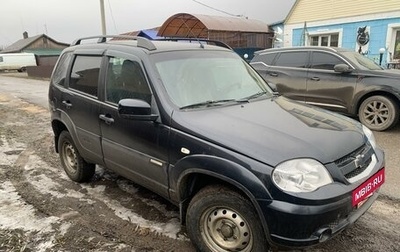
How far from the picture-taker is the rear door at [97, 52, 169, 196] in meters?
3.15

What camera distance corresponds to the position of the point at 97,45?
4121 mm

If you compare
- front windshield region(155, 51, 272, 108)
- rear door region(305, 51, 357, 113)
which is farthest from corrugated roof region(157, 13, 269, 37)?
front windshield region(155, 51, 272, 108)

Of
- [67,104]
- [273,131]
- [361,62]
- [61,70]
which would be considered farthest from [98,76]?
[361,62]

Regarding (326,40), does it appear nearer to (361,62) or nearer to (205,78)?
(361,62)

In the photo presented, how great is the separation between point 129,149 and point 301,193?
1.82 metres

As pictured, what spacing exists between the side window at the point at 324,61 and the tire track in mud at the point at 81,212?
5.09m

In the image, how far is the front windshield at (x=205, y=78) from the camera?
326cm

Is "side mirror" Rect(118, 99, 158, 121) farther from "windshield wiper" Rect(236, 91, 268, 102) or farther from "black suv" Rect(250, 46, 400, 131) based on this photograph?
"black suv" Rect(250, 46, 400, 131)

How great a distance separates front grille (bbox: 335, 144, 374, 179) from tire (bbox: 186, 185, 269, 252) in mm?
757

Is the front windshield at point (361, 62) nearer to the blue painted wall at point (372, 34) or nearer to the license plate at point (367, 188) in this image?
the license plate at point (367, 188)

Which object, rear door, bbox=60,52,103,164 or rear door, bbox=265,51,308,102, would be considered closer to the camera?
rear door, bbox=60,52,103,164

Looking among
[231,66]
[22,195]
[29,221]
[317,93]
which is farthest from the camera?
[317,93]

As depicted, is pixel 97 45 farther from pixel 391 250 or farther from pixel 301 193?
pixel 391 250

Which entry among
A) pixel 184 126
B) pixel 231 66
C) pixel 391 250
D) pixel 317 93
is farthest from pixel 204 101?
pixel 317 93
